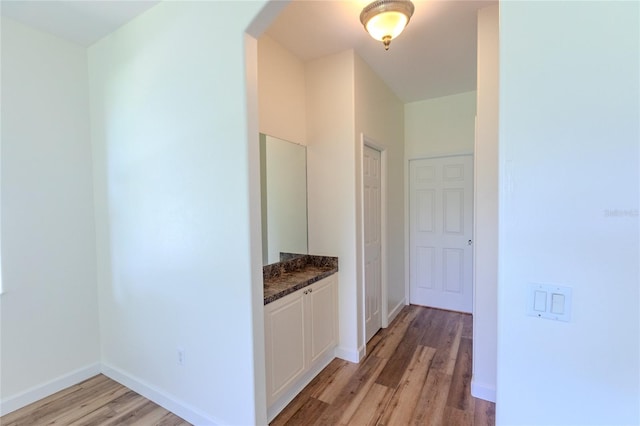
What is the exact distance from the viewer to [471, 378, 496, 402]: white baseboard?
2.17 meters

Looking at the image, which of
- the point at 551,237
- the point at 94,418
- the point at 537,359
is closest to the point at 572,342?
the point at 537,359

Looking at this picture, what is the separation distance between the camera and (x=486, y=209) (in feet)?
6.99

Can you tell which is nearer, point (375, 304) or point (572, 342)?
point (572, 342)

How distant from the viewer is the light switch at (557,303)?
892 mm

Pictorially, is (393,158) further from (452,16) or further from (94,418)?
(94,418)

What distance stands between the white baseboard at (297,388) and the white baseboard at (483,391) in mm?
1192

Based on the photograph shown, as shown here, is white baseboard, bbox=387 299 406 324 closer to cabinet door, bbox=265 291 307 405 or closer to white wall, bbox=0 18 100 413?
cabinet door, bbox=265 291 307 405

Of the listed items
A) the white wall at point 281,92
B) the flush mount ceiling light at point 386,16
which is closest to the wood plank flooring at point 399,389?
the white wall at point 281,92

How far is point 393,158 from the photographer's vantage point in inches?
145

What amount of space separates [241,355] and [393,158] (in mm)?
2855

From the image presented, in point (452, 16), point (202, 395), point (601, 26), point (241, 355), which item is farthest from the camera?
point (452, 16)

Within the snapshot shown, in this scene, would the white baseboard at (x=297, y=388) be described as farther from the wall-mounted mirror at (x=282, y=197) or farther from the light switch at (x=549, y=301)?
the light switch at (x=549, y=301)

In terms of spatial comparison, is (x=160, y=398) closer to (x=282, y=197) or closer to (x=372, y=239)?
(x=282, y=197)

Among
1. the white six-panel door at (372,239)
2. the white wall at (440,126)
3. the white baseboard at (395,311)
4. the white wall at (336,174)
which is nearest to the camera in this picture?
the white wall at (336,174)
